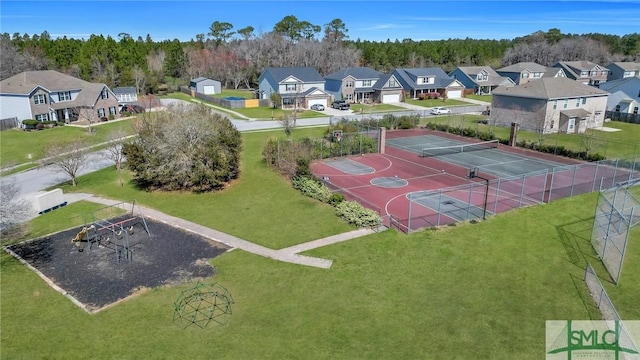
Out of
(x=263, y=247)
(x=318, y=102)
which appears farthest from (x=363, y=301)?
(x=318, y=102)

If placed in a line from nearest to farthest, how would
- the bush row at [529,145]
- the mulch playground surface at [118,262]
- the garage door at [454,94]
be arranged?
1. the mulch playground surface at [118,262]
2. the bush row at [529,145]
3. the garage door at [454,94]

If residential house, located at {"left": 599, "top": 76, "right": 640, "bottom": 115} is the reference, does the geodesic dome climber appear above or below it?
below

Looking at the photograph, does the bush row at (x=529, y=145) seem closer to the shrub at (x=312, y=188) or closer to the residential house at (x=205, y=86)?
the shrub at (x=312, y=188)

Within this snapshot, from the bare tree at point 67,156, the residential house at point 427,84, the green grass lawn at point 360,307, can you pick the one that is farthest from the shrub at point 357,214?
the residential house at point 427,84

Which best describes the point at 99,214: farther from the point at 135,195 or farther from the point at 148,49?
the point at 148,49

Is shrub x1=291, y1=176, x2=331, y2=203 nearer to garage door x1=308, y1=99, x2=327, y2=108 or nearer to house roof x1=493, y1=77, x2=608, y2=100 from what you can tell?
house roof x1=493, y1=77, x2=608, y2=100

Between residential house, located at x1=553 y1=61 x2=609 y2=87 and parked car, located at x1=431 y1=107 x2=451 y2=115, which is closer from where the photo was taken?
parked car, located at x1=431 y1=107 x2=451 y2=115

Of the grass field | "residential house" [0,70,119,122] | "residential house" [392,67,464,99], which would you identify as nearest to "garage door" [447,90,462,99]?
"residential house" [392,67,464,99]

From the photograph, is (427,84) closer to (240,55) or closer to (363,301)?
(240,55)
